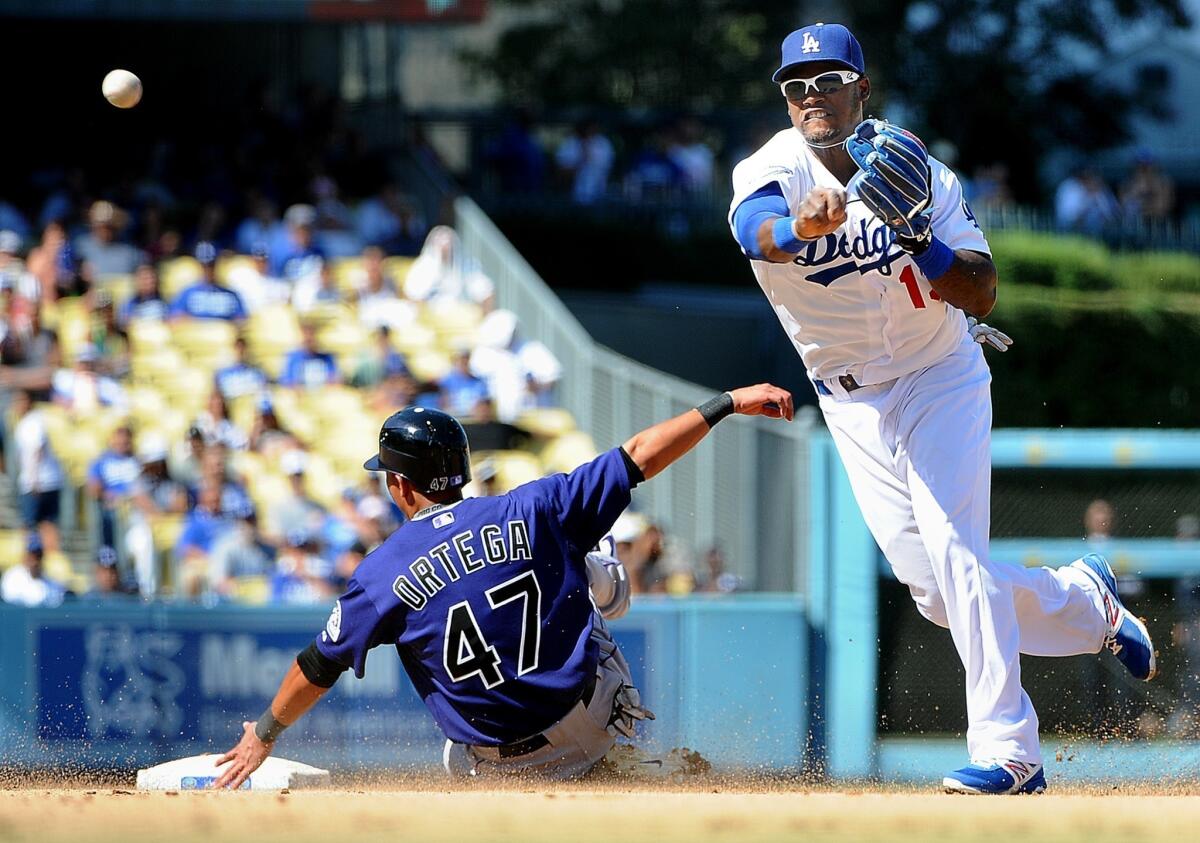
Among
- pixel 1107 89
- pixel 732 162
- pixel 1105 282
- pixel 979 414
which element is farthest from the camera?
pixel 1107 89

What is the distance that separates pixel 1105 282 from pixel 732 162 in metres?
4.15

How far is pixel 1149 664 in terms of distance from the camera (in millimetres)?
5258

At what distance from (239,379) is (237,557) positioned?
Answer: 2.13 m

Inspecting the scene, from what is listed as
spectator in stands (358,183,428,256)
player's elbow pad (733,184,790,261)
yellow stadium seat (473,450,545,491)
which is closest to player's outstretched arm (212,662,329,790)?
player's elbow pad (733,184,790,261)

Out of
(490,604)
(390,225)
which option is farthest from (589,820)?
(390,225)

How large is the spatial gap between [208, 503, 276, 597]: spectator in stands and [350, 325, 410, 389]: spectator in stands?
2.09m

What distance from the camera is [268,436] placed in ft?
34.5

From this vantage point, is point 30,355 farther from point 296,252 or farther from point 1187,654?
point 1187,654

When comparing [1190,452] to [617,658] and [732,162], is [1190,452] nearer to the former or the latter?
[617,658]

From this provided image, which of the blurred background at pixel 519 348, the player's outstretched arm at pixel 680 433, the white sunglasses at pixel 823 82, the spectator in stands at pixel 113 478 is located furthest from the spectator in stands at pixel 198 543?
the white sunglasses at pixel 823 82

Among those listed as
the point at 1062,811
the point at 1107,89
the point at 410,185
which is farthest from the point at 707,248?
the point at 1062,811

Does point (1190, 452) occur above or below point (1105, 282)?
below

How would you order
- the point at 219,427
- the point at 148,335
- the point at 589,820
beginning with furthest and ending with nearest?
1. the point at 148,335
2. the point at 219,427
3. the point at 589,820

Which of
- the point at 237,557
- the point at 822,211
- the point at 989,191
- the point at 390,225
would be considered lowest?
the point at 237,557
